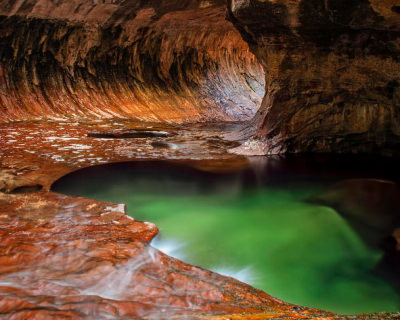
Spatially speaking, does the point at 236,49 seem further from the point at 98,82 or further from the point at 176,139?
the point at 176,139

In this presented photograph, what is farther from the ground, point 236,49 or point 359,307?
point 236,49

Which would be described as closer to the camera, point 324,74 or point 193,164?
point 193,164

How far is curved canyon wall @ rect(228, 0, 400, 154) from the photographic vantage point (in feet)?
19.7

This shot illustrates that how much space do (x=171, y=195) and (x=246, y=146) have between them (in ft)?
9.84

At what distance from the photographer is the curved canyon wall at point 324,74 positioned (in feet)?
19.7

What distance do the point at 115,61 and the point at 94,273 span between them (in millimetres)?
10114

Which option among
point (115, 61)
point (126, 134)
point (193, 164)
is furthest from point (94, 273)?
point (115, 61)

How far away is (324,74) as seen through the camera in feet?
23.0

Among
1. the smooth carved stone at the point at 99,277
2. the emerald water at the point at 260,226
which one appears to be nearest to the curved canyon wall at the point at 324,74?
the emerald water at the point at 260,226

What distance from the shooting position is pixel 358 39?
6.43 metres

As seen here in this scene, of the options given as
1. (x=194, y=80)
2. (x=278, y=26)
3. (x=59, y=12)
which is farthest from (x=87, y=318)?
(x=194, y=80)

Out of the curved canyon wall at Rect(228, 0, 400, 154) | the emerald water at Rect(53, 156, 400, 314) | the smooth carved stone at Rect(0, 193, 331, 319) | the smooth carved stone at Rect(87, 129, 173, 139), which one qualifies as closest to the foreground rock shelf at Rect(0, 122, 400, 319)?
the smooth carved stone at Rect(0, 193, 331, 319)

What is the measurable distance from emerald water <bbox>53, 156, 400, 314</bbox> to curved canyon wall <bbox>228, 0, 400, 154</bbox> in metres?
1.23

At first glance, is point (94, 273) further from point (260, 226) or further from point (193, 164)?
point (193, 164)
